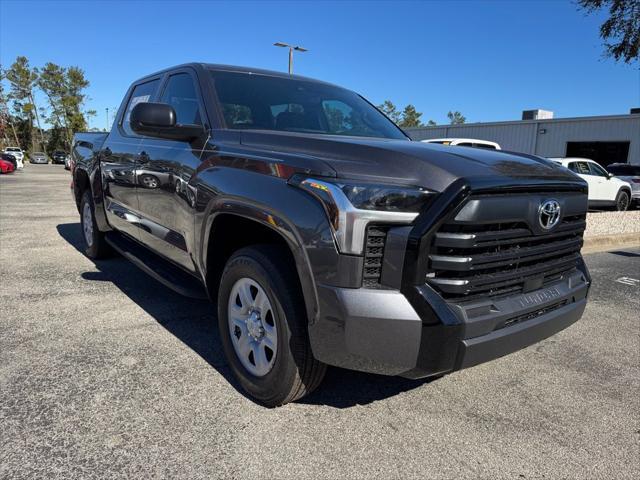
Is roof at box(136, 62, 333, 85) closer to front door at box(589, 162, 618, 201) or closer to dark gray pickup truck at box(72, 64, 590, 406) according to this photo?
dark gray pickup truck at box(72, 64, 590, 406)

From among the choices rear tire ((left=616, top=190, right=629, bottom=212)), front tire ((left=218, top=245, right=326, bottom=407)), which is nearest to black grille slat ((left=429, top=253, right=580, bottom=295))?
front tire ((left=218, top=245, right=326, bottom=407))

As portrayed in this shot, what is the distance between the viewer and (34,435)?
7.75 feet

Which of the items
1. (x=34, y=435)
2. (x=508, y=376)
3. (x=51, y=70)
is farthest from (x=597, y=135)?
(x=51, y=70)

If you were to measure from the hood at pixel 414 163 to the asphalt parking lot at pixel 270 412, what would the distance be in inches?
51.0

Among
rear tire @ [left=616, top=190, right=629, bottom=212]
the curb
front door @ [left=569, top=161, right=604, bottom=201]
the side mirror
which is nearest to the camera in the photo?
the side mirror

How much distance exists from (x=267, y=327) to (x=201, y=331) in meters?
1.31

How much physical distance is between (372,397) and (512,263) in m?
1.15

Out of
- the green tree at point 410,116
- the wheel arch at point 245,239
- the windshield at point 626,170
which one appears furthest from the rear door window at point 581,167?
the green tree at point 410,116

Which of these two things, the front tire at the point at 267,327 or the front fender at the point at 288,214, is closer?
the front fender at the point at 288,214

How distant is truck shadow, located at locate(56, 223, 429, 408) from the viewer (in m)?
2.89

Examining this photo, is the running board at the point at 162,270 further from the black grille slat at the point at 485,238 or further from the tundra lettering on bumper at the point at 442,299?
the black grille slat at the point at 485,238

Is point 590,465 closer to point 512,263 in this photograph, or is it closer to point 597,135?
point 512,263

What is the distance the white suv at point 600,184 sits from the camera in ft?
44.7

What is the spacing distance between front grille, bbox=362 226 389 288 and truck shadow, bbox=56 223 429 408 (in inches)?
39.8
